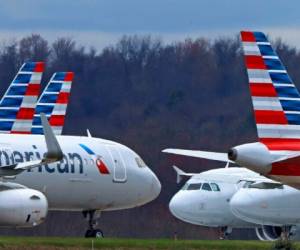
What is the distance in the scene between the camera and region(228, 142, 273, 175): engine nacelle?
34344 millimetres

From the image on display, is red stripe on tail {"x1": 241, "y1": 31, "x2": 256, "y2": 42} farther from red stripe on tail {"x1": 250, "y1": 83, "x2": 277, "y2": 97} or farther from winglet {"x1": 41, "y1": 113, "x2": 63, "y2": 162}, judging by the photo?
winglet {"x1": 41, "y1": 113, "x2": 63, "y2": 162}

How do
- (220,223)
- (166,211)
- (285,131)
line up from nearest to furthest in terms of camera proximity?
(285,131) → (220,223) → (166,211)

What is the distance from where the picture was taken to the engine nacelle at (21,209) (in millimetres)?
40750

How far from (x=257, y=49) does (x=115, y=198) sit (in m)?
15.2

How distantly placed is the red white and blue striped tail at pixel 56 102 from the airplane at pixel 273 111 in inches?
828

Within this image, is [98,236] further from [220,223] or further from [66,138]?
[220,223]

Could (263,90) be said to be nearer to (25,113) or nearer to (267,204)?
(267,204)

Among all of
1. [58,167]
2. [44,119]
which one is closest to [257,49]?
[44,119]

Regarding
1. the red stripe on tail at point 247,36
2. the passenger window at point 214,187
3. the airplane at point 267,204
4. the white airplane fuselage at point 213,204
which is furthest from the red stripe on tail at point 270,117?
the passenger window at point 214,187

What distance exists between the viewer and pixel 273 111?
35594mm

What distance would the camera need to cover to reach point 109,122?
246 feet

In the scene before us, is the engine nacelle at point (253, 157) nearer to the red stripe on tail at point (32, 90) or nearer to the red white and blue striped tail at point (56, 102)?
the red stripe on tail at point (32, 90)

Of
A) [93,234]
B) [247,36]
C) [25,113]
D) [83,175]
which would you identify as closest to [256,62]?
[247,36]

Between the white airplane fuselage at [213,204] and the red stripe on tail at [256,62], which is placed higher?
the red stripe on tail at [256,62]
